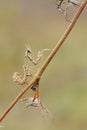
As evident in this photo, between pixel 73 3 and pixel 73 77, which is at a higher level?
pixel 73 3

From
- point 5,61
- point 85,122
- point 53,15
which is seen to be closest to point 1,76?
point 5,61

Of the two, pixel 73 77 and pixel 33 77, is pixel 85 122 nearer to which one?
pixel 73 77

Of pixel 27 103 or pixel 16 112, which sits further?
pixel 16 112

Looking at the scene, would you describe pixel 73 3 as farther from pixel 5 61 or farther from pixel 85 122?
pixel 5 61

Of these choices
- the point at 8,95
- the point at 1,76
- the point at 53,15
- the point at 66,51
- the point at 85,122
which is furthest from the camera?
the point at 53,15

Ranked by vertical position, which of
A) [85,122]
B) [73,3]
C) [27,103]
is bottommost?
[85,122]

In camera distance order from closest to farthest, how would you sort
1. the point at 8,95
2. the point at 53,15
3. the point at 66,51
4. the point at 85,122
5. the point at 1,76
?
the point at 85,122 → the point at 8,95 → the point at 1,76 → the point at 66,51 → the point at 53,15
